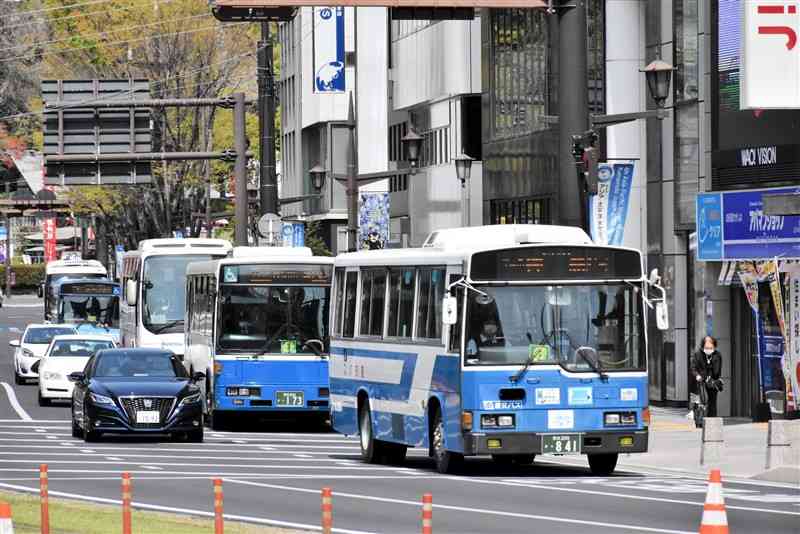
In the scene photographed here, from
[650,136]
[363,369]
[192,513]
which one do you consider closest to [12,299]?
[650,136]

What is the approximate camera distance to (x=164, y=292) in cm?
4672

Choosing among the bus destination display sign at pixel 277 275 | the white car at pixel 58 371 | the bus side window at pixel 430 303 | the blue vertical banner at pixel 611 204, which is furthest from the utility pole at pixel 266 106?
the bus side window at pixel 430 303

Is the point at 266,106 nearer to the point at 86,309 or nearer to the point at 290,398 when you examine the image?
the point at 290,398

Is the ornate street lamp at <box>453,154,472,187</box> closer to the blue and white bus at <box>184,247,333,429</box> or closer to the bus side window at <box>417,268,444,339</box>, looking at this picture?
the blue and white bus at <box>184,247,333,429</box>

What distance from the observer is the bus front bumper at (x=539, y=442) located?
960 inches

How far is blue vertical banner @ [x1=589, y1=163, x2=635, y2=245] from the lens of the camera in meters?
38.2

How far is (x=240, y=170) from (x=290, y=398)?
55.5ft

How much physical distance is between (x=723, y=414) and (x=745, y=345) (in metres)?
1.38

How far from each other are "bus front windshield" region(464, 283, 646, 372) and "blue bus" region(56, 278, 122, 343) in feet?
132

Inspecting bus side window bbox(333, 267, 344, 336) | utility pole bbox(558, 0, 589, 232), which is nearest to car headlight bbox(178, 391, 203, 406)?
bus side window bbox(333, 267, 344, 336)

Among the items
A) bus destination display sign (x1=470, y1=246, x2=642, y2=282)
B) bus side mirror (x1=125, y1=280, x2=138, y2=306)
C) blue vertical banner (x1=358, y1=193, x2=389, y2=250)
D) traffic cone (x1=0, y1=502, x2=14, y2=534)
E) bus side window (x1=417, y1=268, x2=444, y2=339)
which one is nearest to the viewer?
traffic cone (x1=0, y1=502, x2=14, y2=534)

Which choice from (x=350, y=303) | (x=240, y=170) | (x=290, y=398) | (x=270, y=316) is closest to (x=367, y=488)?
(x=350, y=303)

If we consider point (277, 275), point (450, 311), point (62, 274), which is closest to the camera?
point (450, 311)

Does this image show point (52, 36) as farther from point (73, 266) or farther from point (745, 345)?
point (745, 345)
